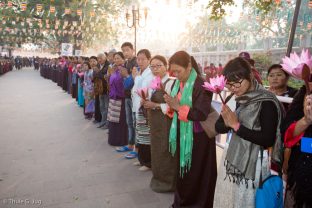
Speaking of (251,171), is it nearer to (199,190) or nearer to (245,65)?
(245,65)

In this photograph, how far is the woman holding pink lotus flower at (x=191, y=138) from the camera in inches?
118

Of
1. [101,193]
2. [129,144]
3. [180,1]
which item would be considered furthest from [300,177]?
[180,1]

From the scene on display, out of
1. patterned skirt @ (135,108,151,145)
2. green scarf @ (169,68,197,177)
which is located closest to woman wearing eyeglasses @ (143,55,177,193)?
patterned skirt @ (135,108,151,145)

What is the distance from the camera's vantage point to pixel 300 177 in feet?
6.27

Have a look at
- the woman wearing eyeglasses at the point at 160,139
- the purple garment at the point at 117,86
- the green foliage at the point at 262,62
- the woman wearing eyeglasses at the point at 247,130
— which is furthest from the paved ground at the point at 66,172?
the green foliage at the point at 262,62

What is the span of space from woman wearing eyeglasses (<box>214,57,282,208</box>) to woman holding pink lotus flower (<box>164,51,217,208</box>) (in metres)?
0.70

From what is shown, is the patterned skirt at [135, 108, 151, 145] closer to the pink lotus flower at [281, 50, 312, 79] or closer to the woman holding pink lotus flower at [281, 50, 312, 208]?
the woman holding pink lotus flower at [281, 50, 312, 208]

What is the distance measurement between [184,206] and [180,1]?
11.2 metres

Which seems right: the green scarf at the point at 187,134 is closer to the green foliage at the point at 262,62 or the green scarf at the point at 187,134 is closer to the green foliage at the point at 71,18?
the green foliage at the point at 262,62

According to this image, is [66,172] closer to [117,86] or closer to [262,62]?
[117,86]

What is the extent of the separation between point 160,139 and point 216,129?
4.73 feet

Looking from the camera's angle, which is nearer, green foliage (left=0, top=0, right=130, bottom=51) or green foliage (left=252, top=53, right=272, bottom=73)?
green foliage (left=252, top=53, right=272, bottom=73)

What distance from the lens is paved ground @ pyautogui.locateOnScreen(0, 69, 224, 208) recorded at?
367 cm

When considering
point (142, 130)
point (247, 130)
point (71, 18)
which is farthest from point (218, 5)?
point (71, 18)
